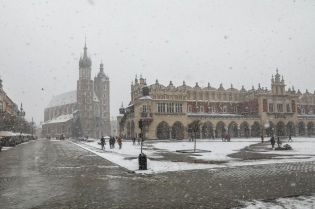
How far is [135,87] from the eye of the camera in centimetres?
7094

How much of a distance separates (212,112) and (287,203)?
64399 millimetres

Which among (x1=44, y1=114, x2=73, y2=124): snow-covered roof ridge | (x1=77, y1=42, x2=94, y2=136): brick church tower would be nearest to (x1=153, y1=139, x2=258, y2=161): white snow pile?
(x1=77, y1=42, x2=94, y2=136): brick church tower

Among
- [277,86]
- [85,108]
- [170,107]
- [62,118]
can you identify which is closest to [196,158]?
[170,107]

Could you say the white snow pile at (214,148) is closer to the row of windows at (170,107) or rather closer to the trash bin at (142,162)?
the trash bin at (142,162)

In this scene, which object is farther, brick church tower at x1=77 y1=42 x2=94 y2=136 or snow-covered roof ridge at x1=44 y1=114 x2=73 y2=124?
snow-covered roof ridge at x1=44 y1=114 x2=73 y2=124

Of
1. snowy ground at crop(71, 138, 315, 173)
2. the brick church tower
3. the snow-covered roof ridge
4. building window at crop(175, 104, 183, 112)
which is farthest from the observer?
the snow-covered roof ridge

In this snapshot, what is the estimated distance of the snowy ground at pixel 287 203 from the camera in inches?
283

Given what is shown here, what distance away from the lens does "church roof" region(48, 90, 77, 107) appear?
140875mm

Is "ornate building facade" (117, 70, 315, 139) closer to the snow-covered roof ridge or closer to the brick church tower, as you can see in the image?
the brick church tower

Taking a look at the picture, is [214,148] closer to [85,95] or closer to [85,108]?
[85,108]

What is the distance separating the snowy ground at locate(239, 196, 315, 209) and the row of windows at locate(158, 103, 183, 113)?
5266cm

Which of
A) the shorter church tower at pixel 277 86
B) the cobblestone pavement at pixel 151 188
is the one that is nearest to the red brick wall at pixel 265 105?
the shorter church tower at pixel 277 86

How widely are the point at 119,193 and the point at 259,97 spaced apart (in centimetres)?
6448

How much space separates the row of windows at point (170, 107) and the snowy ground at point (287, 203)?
52658 millimetres
